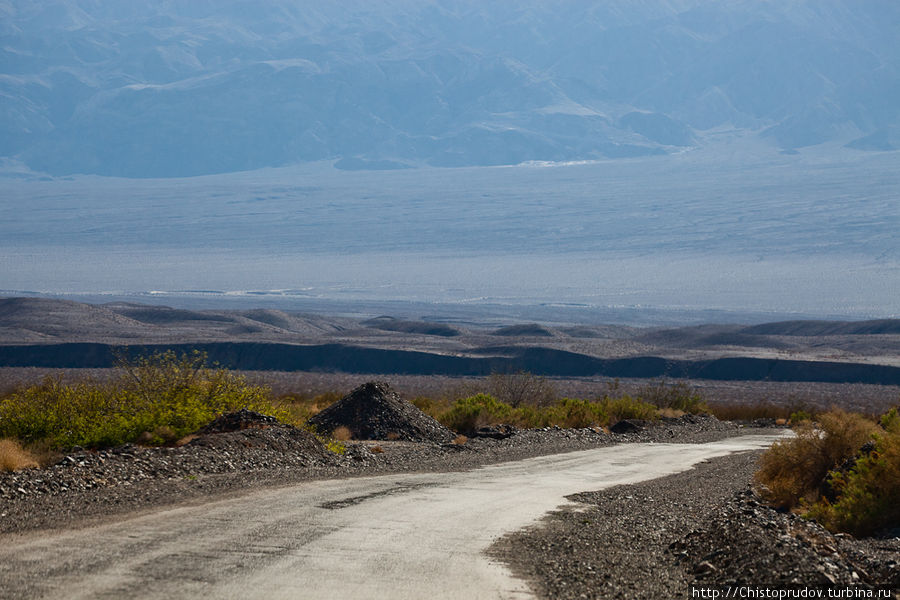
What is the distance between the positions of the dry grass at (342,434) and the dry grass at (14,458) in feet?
32.4

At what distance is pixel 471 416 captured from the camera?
99.1 ft

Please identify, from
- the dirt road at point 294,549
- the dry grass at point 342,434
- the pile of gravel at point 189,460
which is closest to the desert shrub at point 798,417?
the dry grass at point 342,434

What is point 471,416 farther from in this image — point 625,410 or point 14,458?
point 14,458

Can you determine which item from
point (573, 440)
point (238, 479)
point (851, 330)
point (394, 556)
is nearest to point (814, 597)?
point (394, 556)

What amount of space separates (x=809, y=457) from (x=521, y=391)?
21.3 meters

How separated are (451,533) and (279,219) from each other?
6872 inches

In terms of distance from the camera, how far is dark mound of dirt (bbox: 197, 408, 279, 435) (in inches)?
754

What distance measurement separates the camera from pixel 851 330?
278 feet

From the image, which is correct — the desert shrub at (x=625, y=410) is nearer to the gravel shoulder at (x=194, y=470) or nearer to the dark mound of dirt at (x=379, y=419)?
the dark mound of dirt at (x=379, y=419)

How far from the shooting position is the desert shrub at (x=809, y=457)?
1689 cm

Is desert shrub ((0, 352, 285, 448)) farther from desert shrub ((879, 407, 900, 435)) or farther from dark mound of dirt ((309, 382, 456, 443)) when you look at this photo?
desert shrub ((879, 407, 900, 435))

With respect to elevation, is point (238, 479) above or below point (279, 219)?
below

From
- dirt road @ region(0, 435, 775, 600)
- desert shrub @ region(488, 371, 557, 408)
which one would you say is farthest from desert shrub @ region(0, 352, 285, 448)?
desert shrub @ region(488, 371, 557, 408)

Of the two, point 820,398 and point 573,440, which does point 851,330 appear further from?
point 573,440
